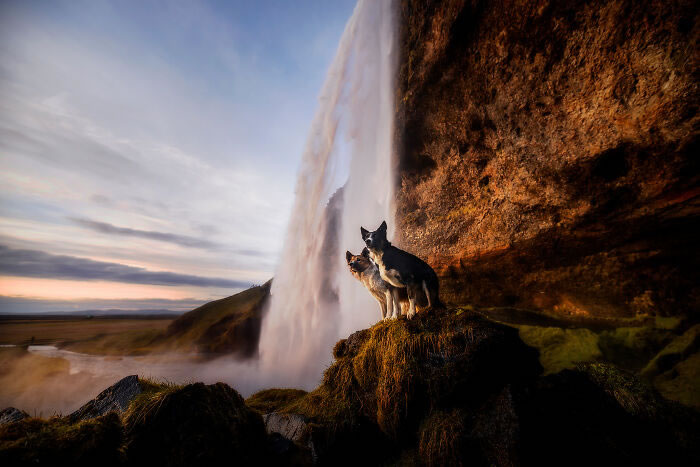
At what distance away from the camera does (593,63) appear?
5914 mm

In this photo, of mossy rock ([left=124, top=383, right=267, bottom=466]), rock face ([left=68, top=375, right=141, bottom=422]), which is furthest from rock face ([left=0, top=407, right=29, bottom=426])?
mossy rock ([left=124, top=383, right=267, bottom=466])

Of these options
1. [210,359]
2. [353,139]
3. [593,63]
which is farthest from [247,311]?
[593,63]

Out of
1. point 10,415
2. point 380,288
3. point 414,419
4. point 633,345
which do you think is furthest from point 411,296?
point 10,415

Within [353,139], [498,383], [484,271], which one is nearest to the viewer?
[498,383]

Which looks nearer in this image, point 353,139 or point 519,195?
point 519,195

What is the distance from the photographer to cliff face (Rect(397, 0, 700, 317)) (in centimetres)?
521

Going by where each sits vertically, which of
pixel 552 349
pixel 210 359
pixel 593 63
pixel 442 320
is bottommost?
pixel 210 359

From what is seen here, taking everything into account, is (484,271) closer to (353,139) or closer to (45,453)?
(45,453)

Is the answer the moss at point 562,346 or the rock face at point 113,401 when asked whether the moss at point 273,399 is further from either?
the moss at point 562,346

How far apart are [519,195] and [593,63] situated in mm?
3466

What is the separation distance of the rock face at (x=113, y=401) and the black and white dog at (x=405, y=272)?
421 centimetres

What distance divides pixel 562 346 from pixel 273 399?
280 inches

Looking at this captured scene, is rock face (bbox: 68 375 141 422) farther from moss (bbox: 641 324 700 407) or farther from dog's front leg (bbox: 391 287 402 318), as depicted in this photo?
moss (bbox: 641 324 700 407)

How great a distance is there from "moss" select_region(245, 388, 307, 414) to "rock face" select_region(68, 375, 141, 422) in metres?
2.37
